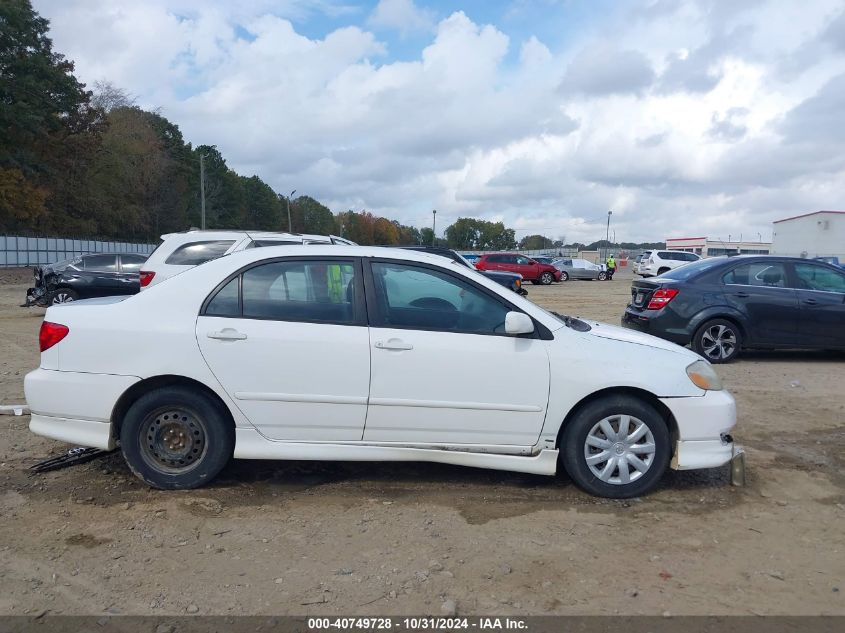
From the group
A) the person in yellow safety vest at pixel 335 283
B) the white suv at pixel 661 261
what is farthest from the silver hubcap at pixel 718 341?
the white suv at pixel 661 261

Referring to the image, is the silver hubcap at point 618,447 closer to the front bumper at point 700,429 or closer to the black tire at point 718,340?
the front bumper at point 700,429

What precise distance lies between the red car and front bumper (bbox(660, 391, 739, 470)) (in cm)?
2824

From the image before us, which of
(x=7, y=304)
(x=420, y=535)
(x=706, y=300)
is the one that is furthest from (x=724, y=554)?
(x=7, y=304)

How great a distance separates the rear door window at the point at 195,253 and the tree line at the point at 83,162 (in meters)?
38.5

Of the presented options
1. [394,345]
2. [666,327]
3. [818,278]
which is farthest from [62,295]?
[818,278]

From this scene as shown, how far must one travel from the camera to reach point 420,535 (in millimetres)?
3871

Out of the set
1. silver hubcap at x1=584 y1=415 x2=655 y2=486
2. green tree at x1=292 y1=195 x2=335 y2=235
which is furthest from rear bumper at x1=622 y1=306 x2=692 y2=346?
green tree at x1=292 y1=195 x2=335 y2=235

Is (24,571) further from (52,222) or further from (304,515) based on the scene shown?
(52,222)

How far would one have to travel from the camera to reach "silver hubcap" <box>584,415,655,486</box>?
14.2 ft

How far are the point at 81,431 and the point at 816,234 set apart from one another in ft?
205

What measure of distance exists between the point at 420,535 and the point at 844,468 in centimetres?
346

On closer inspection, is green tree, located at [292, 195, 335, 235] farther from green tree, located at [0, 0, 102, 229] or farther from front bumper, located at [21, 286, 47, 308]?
front bumper, located at [21, 286, 47, 308]

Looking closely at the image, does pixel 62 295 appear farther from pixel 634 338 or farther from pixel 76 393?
pixel 634 338

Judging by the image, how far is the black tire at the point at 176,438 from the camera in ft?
14.2
